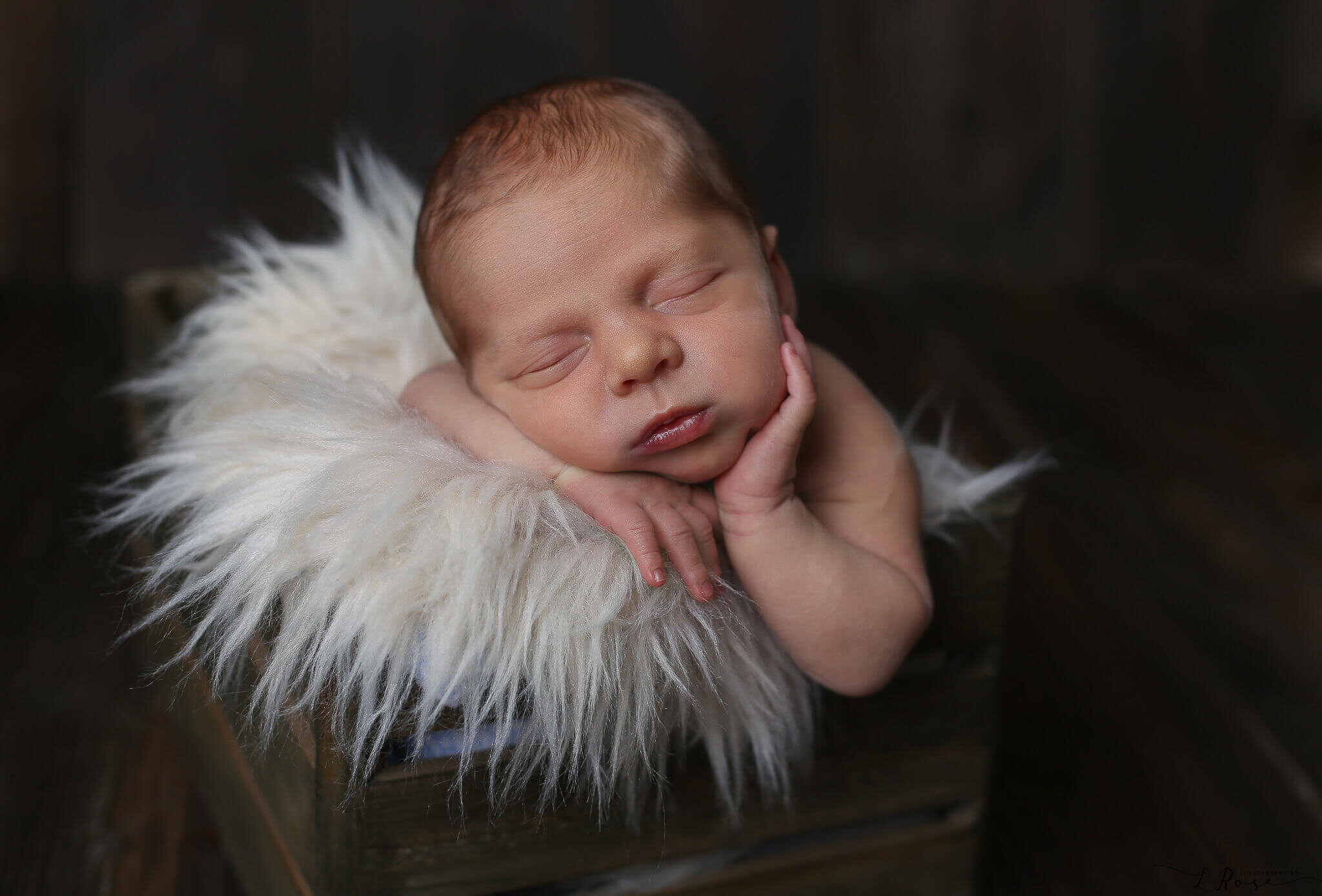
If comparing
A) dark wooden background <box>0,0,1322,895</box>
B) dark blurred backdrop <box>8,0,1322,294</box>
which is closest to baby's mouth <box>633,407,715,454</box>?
dark wooden background <box>0,0,1322,895</box>

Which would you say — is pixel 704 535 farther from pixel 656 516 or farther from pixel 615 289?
pixel 615 289

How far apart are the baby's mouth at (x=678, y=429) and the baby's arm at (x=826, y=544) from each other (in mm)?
32

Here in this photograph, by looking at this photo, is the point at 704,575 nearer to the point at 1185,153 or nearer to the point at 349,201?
the point at 349,201

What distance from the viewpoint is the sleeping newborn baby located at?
645mm

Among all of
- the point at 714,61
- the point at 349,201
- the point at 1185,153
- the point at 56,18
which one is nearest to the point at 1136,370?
the point at 1185,153

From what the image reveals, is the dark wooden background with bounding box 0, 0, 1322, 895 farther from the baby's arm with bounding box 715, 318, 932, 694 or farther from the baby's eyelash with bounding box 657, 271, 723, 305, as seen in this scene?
the baby's eyelash with bounding box 657, 271, 723, 305

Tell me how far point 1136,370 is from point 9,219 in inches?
71.8

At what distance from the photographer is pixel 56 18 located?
2039 mm

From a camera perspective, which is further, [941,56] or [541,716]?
[941,56]

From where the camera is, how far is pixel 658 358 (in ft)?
2.06

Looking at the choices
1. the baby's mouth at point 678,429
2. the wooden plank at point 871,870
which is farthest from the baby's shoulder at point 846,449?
the wooden plank at point 871,870

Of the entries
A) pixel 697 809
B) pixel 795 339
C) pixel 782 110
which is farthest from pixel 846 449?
pixel 782 110

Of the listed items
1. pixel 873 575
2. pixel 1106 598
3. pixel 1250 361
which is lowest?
pixel 1250 361
